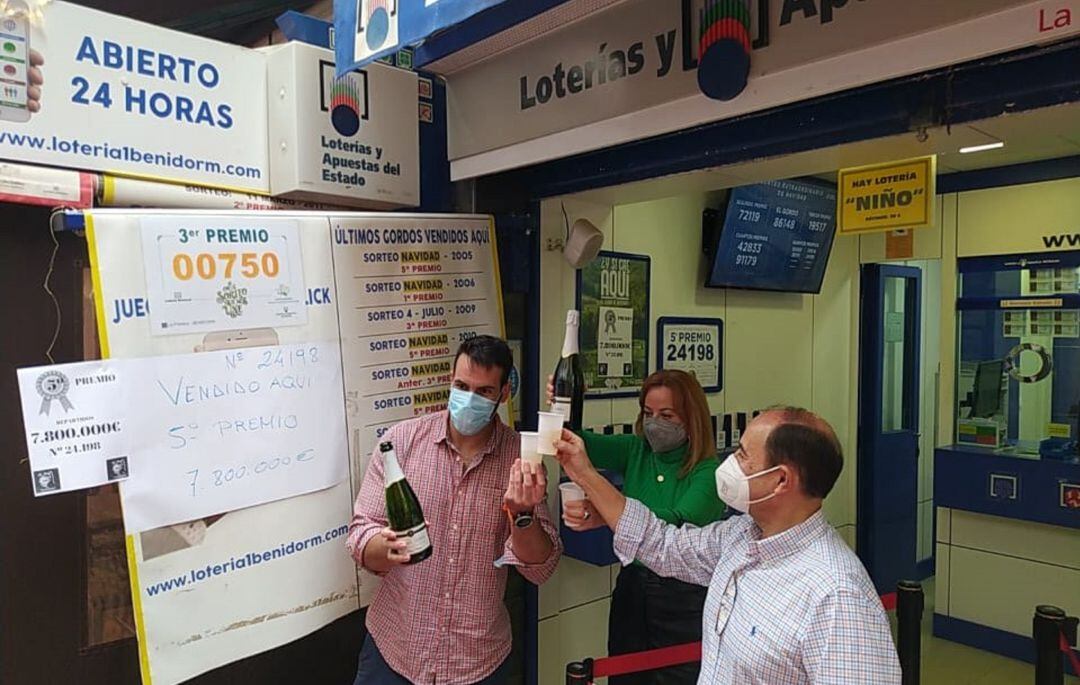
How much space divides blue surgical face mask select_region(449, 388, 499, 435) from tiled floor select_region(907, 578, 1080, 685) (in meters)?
3.49

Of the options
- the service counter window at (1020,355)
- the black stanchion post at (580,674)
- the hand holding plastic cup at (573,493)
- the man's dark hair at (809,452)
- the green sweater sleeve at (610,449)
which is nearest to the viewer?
the man's dark hair at (809,452)

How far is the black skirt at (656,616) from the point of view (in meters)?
2.52

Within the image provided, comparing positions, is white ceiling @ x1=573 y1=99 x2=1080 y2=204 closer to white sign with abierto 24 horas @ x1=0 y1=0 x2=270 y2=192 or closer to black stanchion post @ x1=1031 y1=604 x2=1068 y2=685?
white sign with abierto 24 horas @ x1=0 y1=0 x2=270 y2=192

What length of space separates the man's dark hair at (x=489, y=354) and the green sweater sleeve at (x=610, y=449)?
0.58 metres

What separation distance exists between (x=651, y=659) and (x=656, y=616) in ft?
0.88

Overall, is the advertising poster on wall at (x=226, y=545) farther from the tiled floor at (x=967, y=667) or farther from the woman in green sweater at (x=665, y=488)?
the tiled floor at (x=967, y=667)

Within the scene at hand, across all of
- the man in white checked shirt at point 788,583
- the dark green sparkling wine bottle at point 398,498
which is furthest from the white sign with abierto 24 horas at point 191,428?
the man in white checked shirt at point 788,583

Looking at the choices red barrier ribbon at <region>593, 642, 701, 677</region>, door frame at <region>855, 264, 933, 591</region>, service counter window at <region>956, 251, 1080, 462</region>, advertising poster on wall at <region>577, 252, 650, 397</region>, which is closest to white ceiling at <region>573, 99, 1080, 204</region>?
advertising poster on wall at <region>577, 252, 650, 397</region>

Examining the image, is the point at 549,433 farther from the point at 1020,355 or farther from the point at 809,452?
the point at 1020,355

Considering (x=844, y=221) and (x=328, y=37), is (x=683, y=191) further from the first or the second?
(x=328, y=37)

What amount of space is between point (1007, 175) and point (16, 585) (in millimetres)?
5265

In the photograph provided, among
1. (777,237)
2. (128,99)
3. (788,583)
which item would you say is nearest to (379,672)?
(788,583)

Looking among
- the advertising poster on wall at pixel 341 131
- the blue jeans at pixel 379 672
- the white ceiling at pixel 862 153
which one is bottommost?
the blue jeans at pixel 379 672

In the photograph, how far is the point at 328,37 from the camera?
2.67 m
